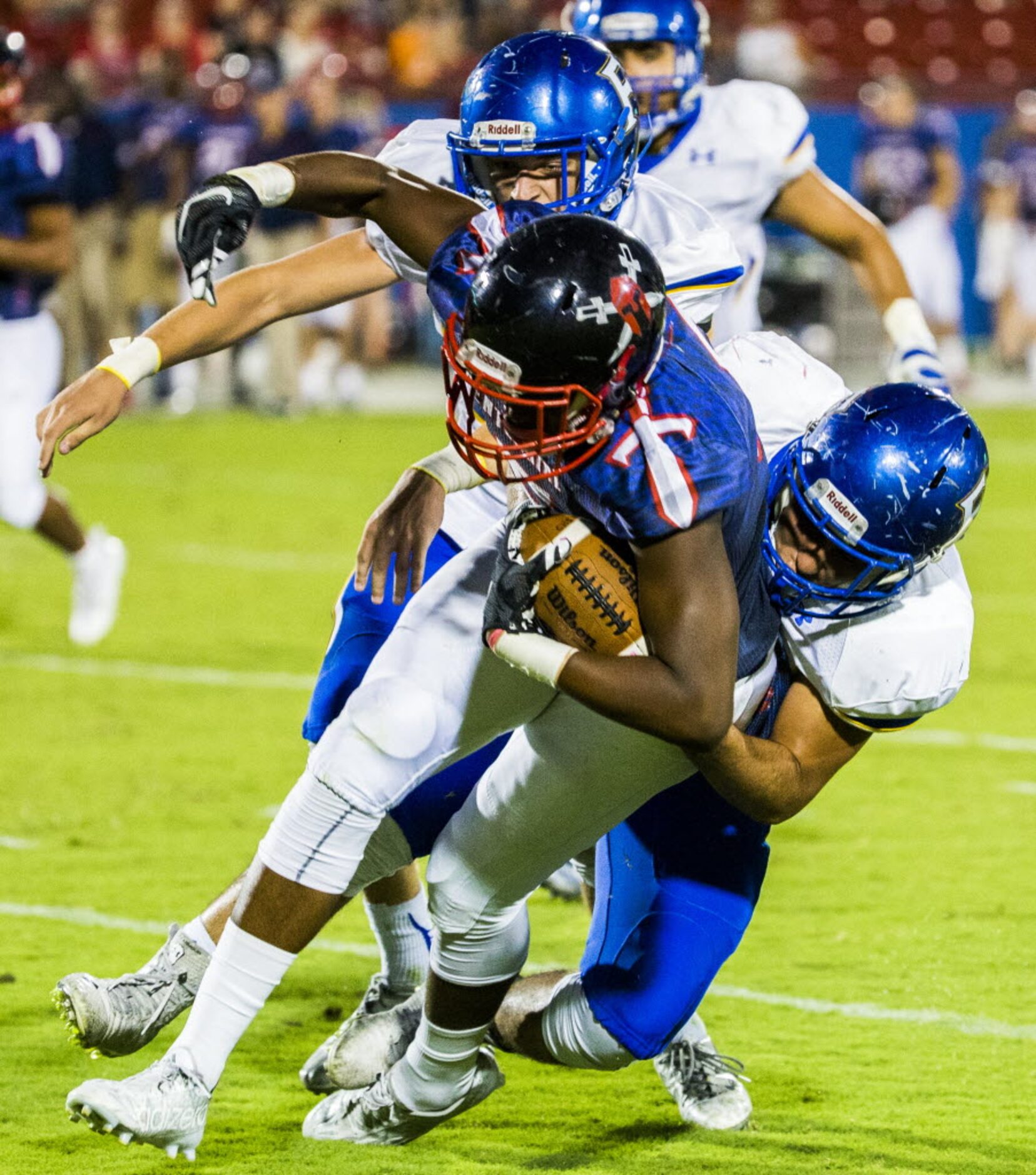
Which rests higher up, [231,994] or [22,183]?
[231,994]

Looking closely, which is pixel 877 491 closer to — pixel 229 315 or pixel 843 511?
pixel 843 511

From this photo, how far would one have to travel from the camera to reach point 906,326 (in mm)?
4484

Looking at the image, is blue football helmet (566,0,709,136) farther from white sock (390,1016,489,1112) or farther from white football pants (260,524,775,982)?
white sock (390,1016,489,1112)

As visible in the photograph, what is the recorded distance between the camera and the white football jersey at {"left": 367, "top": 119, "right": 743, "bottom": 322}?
3305 mm

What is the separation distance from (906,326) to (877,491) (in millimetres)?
1827

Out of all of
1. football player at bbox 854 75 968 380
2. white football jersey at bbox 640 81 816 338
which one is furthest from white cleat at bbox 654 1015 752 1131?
football player at bbox 854 75 968 380

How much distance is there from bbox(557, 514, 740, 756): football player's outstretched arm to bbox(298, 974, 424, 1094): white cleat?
33.2 inches

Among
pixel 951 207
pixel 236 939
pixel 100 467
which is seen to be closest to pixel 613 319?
pixel 236 939

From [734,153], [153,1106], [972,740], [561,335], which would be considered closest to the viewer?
[561,335]

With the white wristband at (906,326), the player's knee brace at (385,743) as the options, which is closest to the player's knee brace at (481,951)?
the player's knee brace at (385,743)

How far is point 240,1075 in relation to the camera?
328 centimetres

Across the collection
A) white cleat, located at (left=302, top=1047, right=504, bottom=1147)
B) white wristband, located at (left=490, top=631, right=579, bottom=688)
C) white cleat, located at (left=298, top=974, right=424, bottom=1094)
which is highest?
white wristband, located at (left=490, top=631, right=579, bottom=688)

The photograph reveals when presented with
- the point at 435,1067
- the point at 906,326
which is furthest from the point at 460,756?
the point at 906,326

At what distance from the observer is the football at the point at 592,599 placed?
2633 mm
